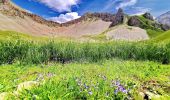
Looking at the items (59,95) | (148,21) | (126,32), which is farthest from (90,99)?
(148,21)

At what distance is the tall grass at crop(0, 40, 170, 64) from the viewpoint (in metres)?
20.6

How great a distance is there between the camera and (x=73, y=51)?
69.6 feet

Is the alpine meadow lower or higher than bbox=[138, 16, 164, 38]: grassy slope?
lower

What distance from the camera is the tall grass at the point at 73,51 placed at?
67.6ft

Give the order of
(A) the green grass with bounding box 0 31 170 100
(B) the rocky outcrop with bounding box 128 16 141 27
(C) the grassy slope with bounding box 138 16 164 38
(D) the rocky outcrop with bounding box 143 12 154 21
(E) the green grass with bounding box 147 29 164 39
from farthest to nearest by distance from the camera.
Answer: (D) the rocky outcrop with bounding box 143 12 154 21 → (B) the rocky outcrop with bounding box 128 16 141 27 → (C) the grassy slope with bounding box 138 16 164 38 → (E) the green grass with bounding box 147 29 164 39 → (A) the green grass with bounding box 0 31 170 100

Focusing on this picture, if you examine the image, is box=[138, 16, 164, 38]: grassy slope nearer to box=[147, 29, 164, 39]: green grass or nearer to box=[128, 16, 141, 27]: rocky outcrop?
box=[147, 29, 164, 39]: green grass

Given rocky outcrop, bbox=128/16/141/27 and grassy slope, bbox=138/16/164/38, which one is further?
rocky outcrop, bbox=128/16/141/27

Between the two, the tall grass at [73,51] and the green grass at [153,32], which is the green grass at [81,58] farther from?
the green grass at [153,32]

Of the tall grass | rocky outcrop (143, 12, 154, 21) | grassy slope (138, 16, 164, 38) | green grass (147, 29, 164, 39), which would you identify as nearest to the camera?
the tall grass

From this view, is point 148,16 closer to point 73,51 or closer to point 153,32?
point 153,32

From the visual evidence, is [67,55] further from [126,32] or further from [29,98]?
[126,32]

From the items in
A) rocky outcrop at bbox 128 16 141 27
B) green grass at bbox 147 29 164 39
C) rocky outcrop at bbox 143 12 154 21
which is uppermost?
rocky outcrop at bbox 143 12 154 21

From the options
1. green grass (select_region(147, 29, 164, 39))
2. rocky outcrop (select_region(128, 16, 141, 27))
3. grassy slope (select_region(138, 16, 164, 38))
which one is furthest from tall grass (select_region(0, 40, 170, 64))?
rocky outcrop (select_region(128, 16, 141, 27))

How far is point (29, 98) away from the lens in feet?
22.9
